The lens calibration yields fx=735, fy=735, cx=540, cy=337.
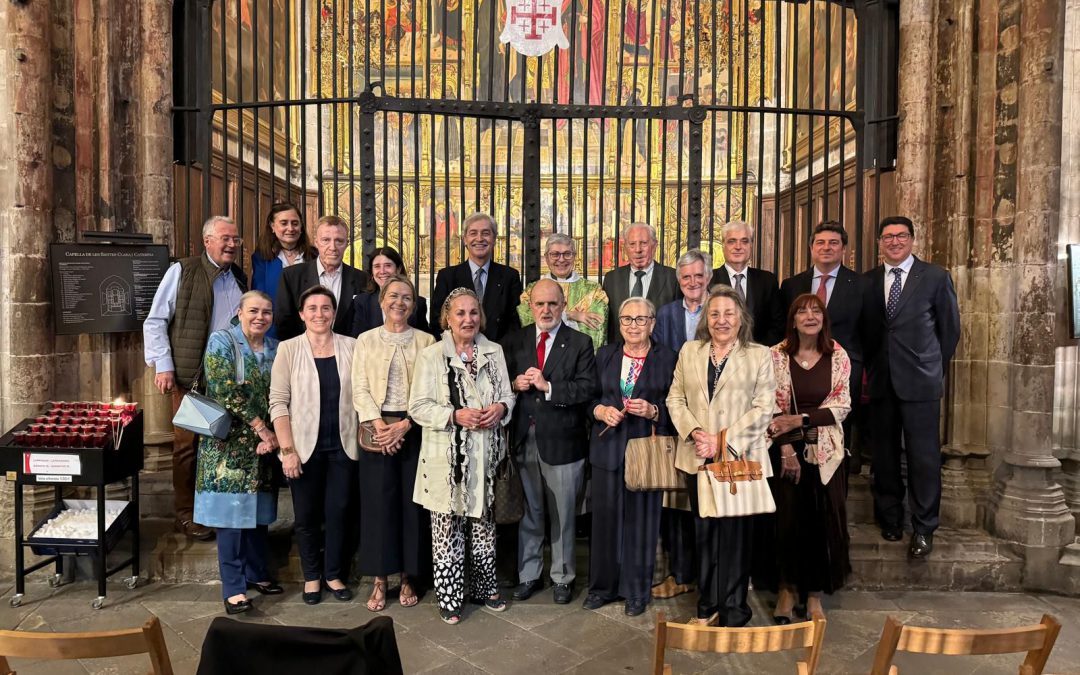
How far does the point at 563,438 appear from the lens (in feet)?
12.3

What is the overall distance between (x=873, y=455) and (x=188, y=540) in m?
4.05

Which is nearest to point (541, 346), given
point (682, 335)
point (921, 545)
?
point (682, 335)

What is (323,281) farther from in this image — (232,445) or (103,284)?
(103,284)

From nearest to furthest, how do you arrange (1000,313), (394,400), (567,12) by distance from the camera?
(394,400)
(1000,313)
(567,12)

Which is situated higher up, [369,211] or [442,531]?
[369,211]

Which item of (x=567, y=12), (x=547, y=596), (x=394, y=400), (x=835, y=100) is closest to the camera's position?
(x=394, y=400)

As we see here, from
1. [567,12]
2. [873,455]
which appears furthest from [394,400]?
[567,12]

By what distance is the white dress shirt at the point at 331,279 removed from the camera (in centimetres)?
421

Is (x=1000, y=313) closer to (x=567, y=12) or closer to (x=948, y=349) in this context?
(x=948, y=349)

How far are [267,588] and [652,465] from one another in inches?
85.7

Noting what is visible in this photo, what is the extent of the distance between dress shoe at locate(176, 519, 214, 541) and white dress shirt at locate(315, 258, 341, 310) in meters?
1.52

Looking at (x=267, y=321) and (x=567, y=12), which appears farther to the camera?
(x=567, y=12)

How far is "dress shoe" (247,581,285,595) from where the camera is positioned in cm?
396

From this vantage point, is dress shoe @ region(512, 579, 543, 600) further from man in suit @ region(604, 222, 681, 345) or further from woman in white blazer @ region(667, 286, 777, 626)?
man in suit @ region(604, 222, 681, 345)
